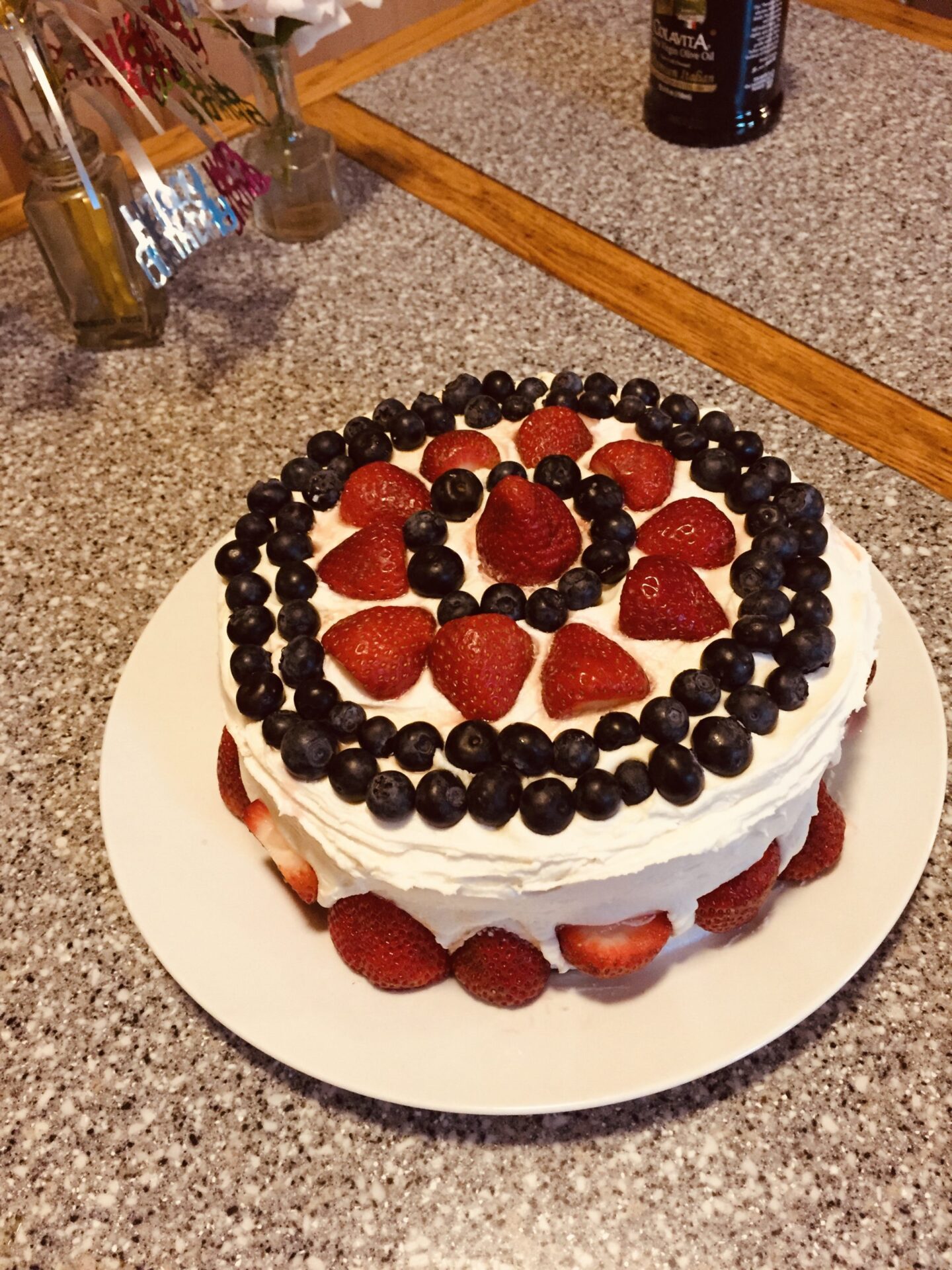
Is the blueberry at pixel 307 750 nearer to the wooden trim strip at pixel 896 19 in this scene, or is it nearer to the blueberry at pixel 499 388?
the blueberry at pixel 499 388

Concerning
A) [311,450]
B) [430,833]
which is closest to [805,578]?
[430,833]

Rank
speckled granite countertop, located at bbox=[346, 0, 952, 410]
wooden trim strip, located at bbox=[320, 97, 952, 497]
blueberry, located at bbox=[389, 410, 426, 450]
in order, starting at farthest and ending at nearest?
speckled granite countertop, located at bbox=[346, 0, 952, 410], wooden trim strip, located at bbox=[320, 97, 952, 497], blueberry, located at bbox=[389, 410, 426, 450]

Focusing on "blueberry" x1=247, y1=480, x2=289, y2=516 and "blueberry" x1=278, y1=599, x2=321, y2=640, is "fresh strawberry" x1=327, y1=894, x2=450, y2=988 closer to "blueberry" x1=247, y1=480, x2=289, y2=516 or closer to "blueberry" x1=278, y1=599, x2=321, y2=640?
"blueberry" x1=278, y1=599, x2=321, y2=640

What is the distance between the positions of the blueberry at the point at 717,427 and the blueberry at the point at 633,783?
433 mm

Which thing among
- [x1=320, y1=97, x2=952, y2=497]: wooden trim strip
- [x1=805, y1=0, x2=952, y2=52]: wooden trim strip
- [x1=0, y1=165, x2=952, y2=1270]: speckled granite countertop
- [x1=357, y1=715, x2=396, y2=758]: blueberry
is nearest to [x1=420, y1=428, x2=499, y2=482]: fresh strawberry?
[x1=357, y1=715, x2=396, y2=758]: blueberry

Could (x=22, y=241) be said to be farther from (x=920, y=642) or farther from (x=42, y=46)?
(x=920, y=642)

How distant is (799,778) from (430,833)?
1.02 feet

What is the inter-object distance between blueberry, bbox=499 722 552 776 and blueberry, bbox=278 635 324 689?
0.61 ft

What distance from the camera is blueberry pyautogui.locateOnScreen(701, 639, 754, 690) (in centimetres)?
86

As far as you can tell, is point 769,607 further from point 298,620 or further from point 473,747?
point 298,620

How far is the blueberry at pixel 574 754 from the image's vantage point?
32.2 inches

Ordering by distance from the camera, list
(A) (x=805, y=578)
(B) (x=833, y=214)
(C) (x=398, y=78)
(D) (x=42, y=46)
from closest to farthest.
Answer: (A) (x=805, y=578)
(D) (x=42, y=46)
(B) (x=833, y=214)
(C) (x=398, y=78)

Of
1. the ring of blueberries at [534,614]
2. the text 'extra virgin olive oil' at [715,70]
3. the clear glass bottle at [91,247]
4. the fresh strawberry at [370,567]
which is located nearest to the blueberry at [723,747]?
the ring of blueberries at [534,614]

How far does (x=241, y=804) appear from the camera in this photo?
995 millimetres
